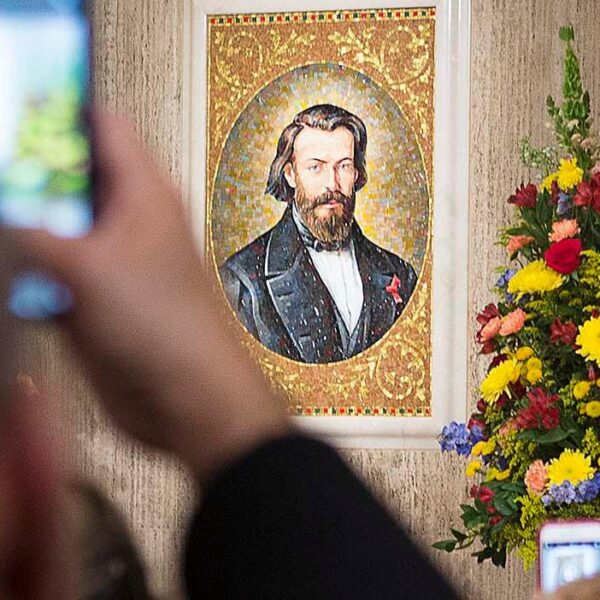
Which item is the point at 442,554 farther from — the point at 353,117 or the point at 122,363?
the point at 122,363

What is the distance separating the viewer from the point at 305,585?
0.26 m

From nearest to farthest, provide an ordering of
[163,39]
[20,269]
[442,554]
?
[20,269], [442,554], [163,39]

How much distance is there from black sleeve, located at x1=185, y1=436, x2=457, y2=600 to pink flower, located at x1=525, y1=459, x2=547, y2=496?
2.10m

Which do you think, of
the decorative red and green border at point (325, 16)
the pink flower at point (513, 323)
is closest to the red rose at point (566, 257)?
the pink flower at point (513, 323)

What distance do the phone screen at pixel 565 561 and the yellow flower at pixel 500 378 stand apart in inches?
11.9

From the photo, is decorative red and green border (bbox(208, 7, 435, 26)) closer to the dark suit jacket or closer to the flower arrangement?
the dark suit jacket

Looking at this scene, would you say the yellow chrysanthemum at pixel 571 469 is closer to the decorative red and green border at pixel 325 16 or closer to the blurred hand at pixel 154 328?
the decorative red and green border at pixel 325 16

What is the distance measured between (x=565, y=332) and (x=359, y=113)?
1644 millimetres

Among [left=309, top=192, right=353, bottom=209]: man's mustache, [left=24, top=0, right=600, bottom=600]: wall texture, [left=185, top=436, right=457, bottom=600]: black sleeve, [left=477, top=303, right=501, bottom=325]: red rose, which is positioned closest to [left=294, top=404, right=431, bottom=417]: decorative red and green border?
[left=24, top=0, right=600, bottom=600]: wall texture

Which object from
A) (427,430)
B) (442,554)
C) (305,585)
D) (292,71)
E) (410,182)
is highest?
(292,71)

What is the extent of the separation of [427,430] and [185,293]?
353 centimetres

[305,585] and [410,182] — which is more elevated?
[410,182]

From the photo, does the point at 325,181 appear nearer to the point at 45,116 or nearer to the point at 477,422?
the point at 477,422

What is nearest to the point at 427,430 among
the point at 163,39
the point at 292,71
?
the point at 292,71
